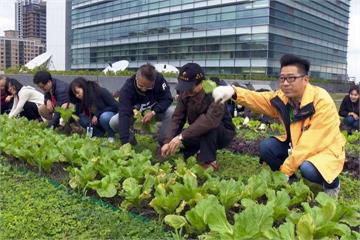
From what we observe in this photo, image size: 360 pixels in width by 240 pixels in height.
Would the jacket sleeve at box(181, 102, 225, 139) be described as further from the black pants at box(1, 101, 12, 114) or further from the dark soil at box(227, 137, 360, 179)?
the black pants at box(1, 101, 12, 114)

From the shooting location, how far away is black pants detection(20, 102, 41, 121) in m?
6.62

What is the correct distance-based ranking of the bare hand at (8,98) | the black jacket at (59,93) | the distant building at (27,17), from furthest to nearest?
the distant building at (27,17) < the bare hand at (8,98) < the black jacket at (59,93)

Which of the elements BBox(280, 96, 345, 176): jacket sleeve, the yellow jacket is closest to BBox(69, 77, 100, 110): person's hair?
the yellow jacket

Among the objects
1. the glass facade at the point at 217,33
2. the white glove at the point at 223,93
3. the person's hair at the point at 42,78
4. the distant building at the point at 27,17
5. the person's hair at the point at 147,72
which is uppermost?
the glass facade at the point at 217,33

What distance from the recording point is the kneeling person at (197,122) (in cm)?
370

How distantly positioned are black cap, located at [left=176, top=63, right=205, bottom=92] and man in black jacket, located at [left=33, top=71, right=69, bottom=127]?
2.43 m

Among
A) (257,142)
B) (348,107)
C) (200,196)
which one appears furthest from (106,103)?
(348,107)

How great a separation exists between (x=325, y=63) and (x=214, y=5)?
11073 millimetres

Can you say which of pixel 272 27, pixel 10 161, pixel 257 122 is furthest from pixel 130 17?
pixel 10 161

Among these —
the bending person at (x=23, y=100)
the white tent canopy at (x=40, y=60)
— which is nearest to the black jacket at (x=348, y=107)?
the bending person at (x=23, y=100)

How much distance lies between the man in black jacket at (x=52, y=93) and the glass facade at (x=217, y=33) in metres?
25.1

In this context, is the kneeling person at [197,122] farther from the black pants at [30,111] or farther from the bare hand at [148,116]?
the black pants at [30,111]

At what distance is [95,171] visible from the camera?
3.29m

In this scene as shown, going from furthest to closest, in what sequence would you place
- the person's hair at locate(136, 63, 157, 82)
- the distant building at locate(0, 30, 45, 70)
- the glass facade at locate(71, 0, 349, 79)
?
the glass facade at locate(71, 0, 349, 79) < the distant building at locate(0, 30, 45, 70) < the person's hair at locate(136, 63, 157, 82)
